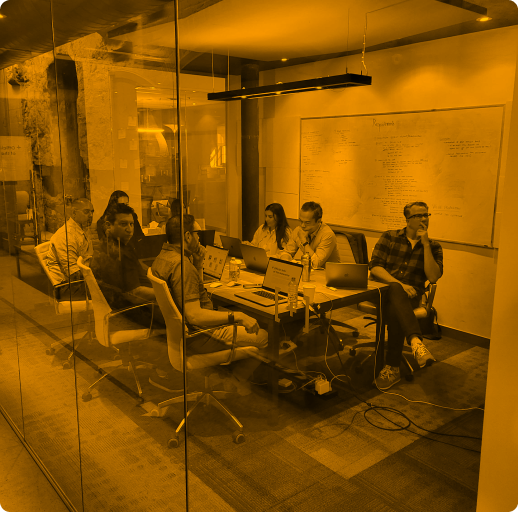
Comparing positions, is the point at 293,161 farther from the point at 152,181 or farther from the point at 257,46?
the point at 152,181

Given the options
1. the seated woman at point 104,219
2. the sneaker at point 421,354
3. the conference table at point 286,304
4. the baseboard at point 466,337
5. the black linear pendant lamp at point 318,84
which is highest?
the black linear pendant lamp at point 318,84

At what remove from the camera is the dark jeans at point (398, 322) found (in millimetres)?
2289

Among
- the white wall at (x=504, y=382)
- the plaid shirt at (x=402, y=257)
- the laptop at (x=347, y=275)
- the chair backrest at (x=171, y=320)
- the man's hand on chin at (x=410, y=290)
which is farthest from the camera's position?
the laptop at (x=347, y=275)

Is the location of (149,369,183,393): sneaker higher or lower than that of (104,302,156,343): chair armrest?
lower

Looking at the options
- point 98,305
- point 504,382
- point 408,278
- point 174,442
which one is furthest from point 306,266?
point 504,382

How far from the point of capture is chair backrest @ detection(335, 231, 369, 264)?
2.82 m

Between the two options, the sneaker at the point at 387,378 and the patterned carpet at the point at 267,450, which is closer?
the patterned carpet at the point at 267,450

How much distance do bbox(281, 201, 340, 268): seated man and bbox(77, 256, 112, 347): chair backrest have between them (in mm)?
1071

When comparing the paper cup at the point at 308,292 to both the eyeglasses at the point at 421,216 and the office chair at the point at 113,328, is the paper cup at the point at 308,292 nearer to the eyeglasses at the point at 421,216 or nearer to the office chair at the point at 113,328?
the eyeglasses at the point at 421,216

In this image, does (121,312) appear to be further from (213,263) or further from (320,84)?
(320,84)

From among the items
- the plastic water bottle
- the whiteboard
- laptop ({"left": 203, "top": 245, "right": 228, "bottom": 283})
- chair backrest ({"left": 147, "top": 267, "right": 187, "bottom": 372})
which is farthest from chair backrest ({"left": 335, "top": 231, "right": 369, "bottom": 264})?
chair backrest ({"left": 147, "top": 267, "right": 187, "bottom": 372})

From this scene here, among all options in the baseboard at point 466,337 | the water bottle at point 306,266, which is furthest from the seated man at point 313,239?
the baseboard at point 466,337

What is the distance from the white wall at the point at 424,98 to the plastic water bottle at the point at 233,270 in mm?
335

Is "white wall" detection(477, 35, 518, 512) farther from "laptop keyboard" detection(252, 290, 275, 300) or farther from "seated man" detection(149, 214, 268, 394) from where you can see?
"laptop keyboard" detection(252, 290, 275, 300)
